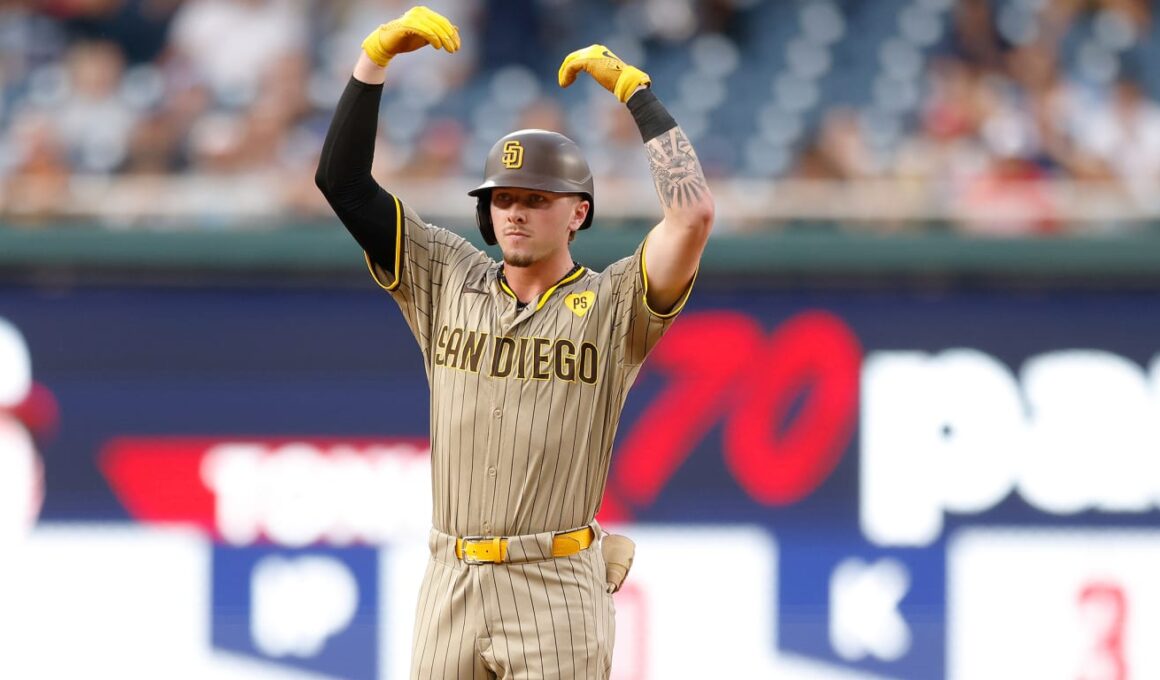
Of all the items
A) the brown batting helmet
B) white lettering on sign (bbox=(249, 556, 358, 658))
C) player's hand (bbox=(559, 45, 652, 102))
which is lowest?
white lettering on sign (bbox=(249, 556, 358, 658))

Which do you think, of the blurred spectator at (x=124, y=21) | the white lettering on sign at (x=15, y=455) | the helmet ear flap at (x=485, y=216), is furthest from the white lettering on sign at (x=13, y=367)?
the helmet ear flap at (x=485, y=216)

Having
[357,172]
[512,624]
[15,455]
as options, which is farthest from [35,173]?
[512,624]

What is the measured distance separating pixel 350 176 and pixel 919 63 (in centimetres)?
522

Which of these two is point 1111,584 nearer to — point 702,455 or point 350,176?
point 702,455

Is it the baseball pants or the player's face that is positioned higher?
the player's face

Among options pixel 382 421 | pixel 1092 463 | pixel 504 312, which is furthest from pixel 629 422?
pixel 504 312

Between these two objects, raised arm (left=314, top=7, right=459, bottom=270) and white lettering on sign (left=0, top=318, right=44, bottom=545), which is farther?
white lettering on sign (left=0, top=318, right=44, bottom=545)

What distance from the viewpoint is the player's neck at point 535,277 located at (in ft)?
12.6

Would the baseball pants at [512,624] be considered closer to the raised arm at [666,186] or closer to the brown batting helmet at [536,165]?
the raised arm at [666,186]

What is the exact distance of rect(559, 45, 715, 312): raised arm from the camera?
11.9ft

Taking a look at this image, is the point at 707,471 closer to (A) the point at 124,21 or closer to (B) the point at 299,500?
(B) the point at 299,500

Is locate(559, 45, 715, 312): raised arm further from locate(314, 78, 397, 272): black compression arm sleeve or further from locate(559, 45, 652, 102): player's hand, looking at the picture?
locate(314, 78, 397, 272): black compression arm sleeve

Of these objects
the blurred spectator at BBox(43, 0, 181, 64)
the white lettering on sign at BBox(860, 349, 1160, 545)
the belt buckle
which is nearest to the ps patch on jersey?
the belt buckle

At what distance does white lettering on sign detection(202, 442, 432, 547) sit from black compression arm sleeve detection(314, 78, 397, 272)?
3.08 meters
